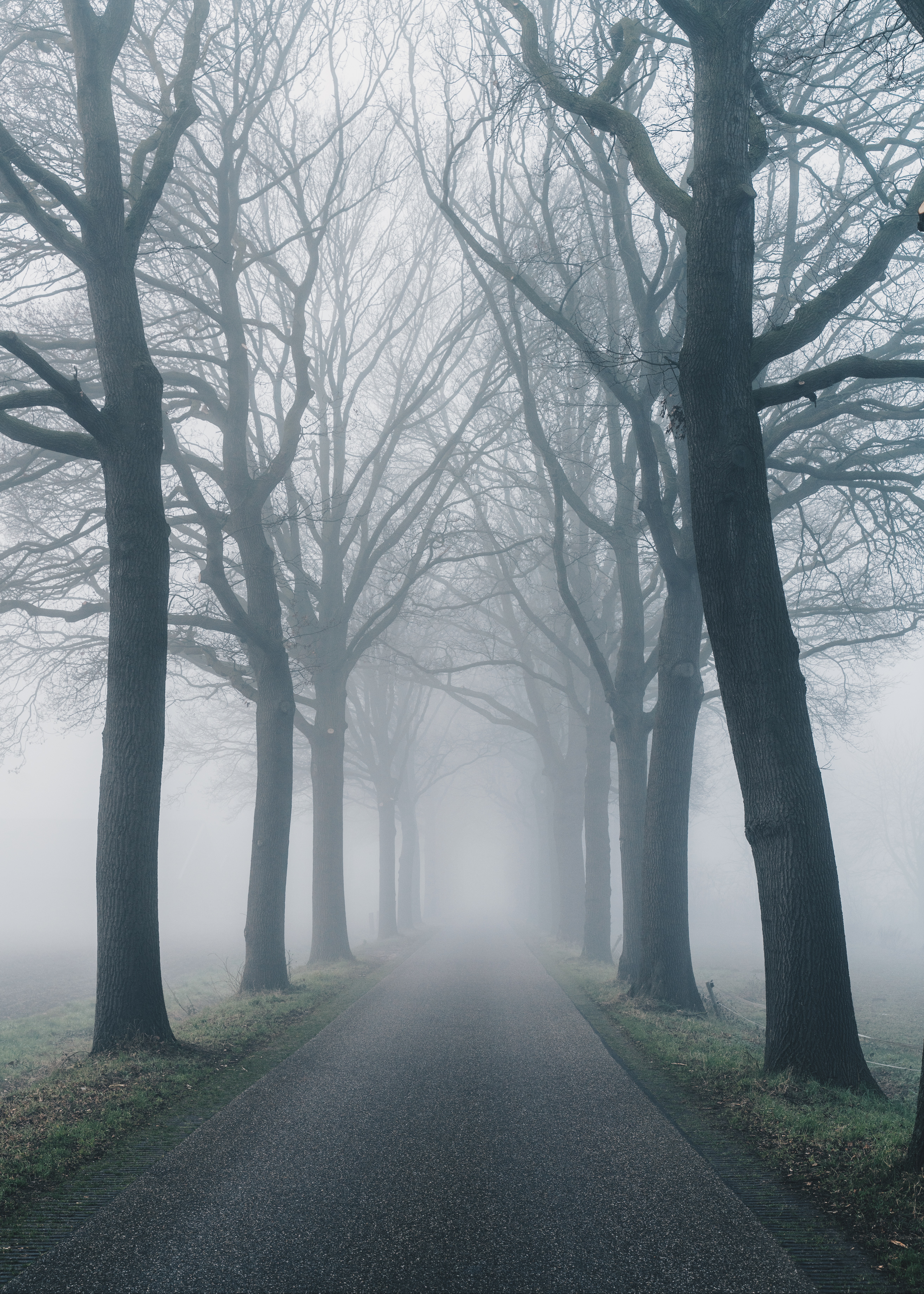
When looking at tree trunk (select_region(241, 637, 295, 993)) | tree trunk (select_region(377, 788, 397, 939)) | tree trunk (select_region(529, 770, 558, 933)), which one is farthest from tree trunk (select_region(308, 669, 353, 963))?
tree trunk (select_region(529, 770, 558, 933))

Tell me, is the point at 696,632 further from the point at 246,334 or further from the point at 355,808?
the point at 355,808

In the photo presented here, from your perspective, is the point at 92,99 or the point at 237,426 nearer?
the point at 92,99

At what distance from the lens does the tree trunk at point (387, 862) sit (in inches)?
1081

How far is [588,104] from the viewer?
7785 millimetres

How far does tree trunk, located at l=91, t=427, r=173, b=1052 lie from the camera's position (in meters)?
7.10

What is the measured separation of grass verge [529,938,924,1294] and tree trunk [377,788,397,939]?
19817 millimetres

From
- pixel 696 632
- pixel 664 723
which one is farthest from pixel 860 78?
pixel 664 723

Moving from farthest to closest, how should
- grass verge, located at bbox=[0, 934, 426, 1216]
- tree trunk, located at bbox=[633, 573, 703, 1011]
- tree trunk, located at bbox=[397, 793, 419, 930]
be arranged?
tree trunk, located at bbox=[397, 793, 419, 930], tree trunk, located at bbox=[633, 573, 703, 1011], grass verge, located at bbox=[0, 934, 426, 1216]

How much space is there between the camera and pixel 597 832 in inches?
772

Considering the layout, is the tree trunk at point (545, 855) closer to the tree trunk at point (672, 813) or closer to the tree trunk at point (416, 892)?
the tree trunk at point (416, 892)

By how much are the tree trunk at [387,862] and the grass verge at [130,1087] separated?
1787 centimetres

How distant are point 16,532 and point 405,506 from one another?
9675mm

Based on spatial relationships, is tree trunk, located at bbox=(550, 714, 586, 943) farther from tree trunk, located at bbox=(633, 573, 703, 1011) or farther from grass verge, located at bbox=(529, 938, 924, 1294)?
grass verge, located at bbox=(529, 938, 924, 1294)

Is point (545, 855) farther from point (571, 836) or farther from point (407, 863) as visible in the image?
point (571, 836)
